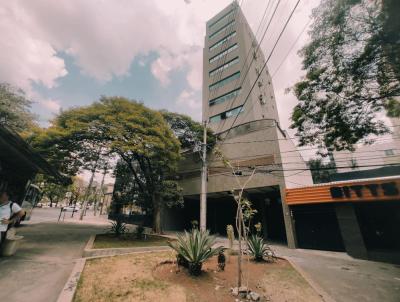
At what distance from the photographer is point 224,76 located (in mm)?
26328

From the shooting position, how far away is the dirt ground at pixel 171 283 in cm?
422

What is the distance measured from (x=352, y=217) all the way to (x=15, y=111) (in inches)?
1224

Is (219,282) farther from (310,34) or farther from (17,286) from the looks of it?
(310,34)

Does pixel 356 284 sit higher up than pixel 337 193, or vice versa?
pixel 337 193

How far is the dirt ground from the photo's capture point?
422 cm

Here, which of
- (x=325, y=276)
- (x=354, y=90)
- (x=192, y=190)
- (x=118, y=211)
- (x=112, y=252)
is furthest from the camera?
(x=118, y=211)

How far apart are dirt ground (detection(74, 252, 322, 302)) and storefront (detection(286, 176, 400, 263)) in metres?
7.12

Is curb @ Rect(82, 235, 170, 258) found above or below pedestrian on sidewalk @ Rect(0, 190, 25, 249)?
below

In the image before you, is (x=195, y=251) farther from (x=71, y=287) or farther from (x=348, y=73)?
(x=348, y=73)

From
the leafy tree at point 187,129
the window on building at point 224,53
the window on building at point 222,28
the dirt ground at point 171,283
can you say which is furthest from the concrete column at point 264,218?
the window on building at point 222,28

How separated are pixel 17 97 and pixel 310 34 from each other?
2788 centimetres

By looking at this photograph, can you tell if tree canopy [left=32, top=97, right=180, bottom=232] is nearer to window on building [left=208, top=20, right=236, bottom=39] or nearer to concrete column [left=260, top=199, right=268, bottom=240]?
concrete column [left=260, top=199, right=268, bottom=240]

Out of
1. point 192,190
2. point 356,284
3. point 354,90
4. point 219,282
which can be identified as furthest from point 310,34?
point 192,190

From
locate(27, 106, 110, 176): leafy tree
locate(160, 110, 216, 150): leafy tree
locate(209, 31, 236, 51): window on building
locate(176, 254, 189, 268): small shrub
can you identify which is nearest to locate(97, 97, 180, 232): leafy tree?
locate(27, 106, 110, 176): leafy tree
